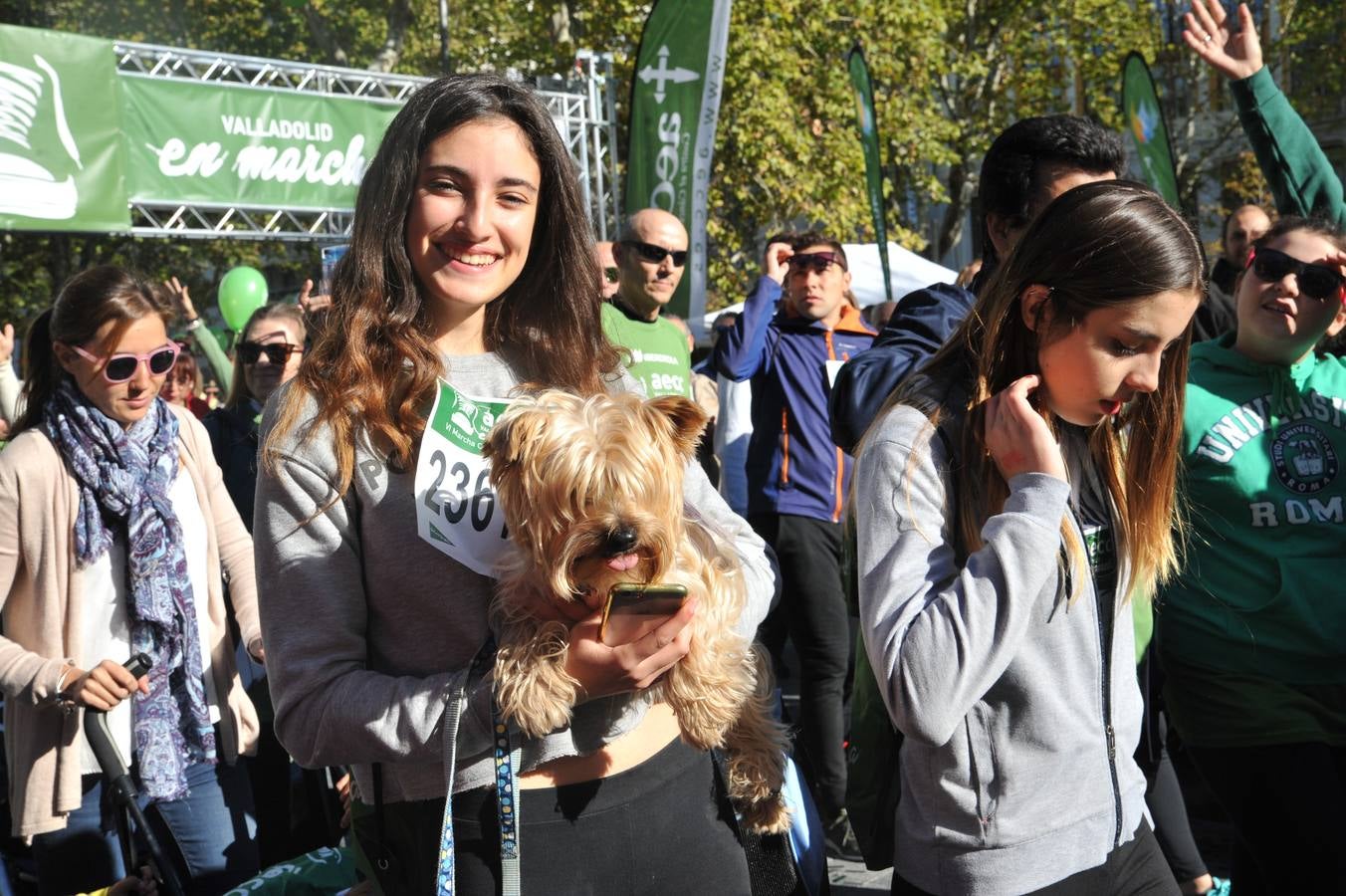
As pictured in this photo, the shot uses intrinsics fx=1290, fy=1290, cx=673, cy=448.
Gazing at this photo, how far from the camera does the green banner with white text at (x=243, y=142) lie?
1103cm

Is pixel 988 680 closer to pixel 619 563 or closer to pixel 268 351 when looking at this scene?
pixel 619 563

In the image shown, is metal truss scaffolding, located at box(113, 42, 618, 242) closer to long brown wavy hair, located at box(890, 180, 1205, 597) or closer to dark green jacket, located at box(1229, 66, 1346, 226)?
dark green jacket, located at box(1229, 66, 1346, 226)

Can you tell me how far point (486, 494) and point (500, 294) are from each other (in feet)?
1.33

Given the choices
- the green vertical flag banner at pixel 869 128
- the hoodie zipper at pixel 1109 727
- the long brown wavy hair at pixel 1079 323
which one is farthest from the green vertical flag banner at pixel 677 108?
the hoodie zipper at pixel 1109 727

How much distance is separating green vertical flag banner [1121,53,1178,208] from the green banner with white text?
6.23m

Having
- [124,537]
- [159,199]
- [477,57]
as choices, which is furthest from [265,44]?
[124,537]

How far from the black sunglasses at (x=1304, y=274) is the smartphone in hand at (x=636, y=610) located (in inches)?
101

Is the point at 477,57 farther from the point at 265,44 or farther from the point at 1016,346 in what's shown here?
the point at 1016,346

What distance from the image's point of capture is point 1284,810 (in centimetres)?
312

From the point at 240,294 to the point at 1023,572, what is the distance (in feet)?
39.4

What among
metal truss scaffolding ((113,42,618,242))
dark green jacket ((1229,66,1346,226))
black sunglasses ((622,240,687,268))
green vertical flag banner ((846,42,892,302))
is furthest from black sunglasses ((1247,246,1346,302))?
green vertical flag banner ((846,42,892,302))

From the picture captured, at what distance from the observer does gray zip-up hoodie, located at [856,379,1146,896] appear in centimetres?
195

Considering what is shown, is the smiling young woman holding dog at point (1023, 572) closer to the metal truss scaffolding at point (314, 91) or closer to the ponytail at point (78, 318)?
the ponytail at point (78, 318)

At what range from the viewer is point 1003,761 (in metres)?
2.11
